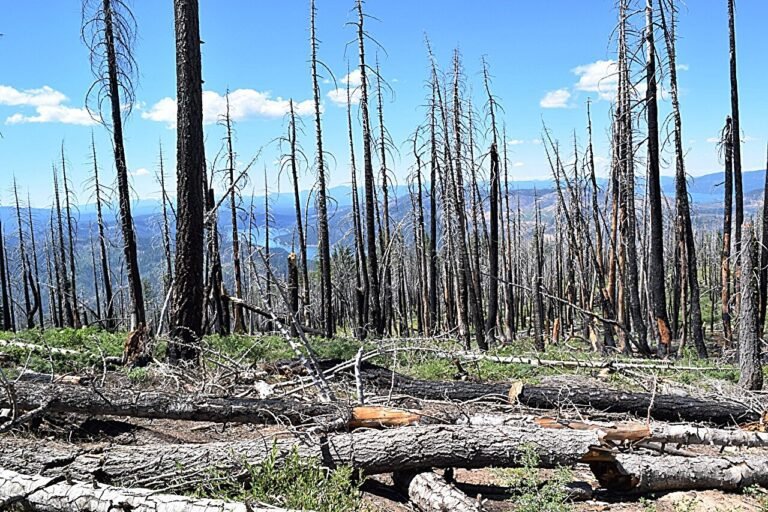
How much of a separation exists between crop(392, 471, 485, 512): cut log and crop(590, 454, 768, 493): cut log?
1305mm

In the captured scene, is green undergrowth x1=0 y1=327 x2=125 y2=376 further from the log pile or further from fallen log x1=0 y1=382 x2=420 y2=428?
the log pile

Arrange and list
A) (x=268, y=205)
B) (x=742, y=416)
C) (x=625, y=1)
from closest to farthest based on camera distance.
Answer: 1. (x=742, y=416)
2. (x=625, y=1)
3. (x=268, y=205)

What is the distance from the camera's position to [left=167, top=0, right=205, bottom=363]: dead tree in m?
8.20

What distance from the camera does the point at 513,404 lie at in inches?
286

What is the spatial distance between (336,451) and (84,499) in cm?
175

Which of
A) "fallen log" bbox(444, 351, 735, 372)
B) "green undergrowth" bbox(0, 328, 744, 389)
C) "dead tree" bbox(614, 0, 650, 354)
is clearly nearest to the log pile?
"green undergrowth" bbox(0, 328, 744, 389)

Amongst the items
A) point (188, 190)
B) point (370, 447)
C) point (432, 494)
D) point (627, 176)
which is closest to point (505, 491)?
point (432, 494)

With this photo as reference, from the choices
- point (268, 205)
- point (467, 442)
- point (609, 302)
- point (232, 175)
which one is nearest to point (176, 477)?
point (467, 442)

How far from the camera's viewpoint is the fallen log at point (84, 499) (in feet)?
12.1

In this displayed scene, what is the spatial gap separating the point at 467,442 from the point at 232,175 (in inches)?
649

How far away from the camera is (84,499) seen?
388 centimetres

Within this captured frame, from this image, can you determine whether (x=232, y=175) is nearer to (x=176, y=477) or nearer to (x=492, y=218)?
(x=492, y=218)

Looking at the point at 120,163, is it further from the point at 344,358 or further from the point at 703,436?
the point at 703,436

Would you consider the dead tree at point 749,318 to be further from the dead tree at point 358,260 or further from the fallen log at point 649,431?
the dead tree at point 358,260
